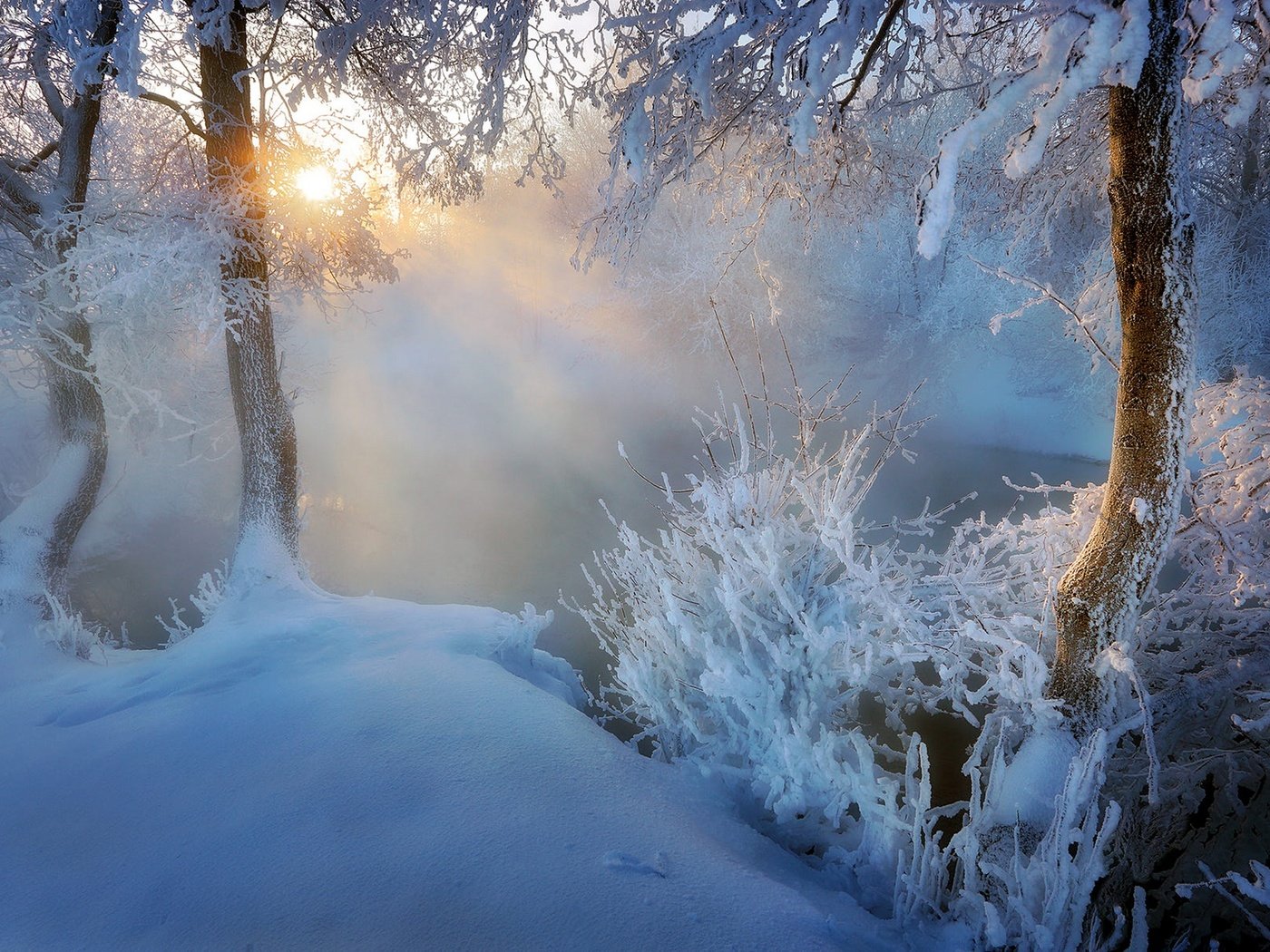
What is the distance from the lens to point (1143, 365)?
273 cm

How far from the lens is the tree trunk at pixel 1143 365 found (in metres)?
2.61

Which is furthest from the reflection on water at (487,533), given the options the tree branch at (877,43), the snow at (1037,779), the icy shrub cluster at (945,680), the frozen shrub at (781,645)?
the tree branch at (877,43)

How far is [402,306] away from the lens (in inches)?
1200

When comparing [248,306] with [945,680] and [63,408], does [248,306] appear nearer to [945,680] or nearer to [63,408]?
[63,408]

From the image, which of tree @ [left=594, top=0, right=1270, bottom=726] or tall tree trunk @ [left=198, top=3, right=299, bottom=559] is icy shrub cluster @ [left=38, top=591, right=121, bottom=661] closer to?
tall tree trunk @ [left=198, top=3, right=299, bottom=559]

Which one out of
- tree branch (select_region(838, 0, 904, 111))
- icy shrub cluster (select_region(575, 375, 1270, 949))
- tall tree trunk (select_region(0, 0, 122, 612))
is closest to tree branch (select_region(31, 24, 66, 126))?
tall tree trunk (select_region(0, 0, 122, 612))

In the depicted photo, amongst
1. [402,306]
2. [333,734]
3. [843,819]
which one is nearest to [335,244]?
[333,734]

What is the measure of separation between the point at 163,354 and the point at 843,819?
15.4 meters

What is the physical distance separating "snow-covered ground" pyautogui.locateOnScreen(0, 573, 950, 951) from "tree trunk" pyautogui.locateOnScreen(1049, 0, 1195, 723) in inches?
64.2

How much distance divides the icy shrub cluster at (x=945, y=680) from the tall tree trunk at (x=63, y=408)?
22.1 feet

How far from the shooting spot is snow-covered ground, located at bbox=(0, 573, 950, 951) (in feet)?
6.54

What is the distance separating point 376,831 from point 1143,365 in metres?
3.74

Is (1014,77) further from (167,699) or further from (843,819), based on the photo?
(167,699)

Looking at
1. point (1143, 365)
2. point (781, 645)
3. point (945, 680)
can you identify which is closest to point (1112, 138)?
point (1143, 365)
